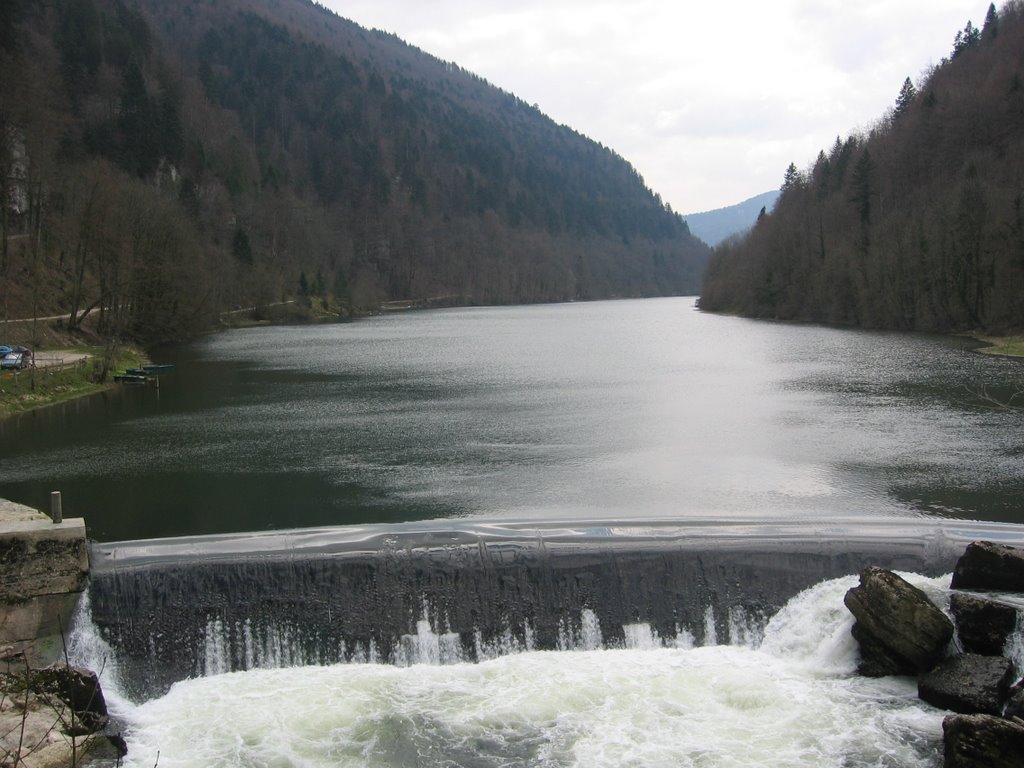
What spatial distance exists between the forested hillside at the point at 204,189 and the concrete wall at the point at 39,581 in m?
29.3

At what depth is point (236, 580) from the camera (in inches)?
508

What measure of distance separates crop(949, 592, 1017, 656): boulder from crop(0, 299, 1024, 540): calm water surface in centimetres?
464

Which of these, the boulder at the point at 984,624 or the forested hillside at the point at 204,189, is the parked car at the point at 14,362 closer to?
the forested hillside at the point at 204,189

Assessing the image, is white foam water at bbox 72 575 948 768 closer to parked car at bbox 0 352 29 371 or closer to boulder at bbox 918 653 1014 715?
boulder at bbox 918 653 1014 715

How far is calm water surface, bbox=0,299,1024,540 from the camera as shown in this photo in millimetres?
19078

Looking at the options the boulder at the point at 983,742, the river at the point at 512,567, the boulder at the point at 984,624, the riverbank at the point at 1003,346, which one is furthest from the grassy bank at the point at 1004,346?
the boulder at the point at 983,742

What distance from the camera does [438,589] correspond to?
1316 centimetres

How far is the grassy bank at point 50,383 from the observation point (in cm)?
3128

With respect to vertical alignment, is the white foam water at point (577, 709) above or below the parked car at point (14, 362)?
below

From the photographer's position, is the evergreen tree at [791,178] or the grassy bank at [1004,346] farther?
the evergreen tree at [791,178]

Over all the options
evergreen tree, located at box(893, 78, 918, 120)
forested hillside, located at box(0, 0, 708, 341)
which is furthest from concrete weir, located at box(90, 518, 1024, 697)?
evergreen tree, located at box(893, 78, 918, 120)

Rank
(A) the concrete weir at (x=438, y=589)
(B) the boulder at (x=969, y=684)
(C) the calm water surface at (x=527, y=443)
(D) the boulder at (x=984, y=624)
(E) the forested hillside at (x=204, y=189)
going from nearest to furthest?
(B) the boulder at (x=969, y=684), (D) the boulder at (x=984, y=624), (A) the concrete weir at (x=438, y=589), (C) the calm water surface at (x=527, y=443), (E) the forested hillside at (x=204, y=189)


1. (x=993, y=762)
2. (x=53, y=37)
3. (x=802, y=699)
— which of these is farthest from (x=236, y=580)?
(x=53, y=37)

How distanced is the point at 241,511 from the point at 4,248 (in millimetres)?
41064
